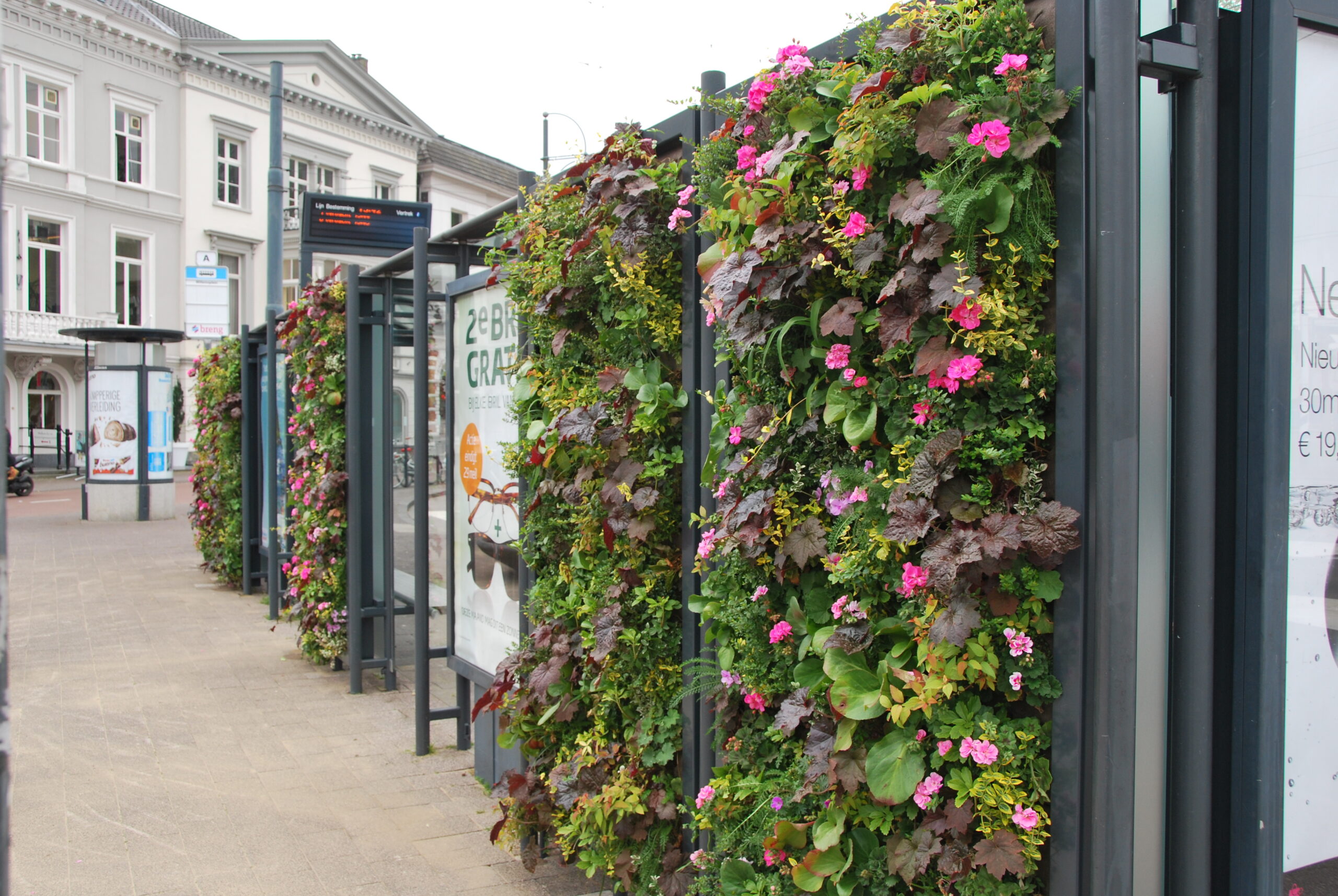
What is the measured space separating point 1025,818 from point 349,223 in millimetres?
8782

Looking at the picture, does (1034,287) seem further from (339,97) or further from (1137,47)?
(339,97)

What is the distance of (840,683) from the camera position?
85.4 inches

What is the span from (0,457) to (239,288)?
3561cm

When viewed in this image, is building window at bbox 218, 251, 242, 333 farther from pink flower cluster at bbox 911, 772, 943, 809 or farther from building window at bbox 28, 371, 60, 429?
pink flower cluster at bbox 911, 772, 943, 809

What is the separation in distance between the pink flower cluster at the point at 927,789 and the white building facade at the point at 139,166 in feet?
98.8

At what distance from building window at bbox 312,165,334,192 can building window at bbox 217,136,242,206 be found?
2557 millimetres

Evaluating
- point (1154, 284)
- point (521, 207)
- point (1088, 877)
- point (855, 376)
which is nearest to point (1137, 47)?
point (1154, 284)

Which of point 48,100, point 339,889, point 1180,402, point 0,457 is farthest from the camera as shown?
point 48,100

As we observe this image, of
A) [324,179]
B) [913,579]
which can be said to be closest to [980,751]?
[913,579]

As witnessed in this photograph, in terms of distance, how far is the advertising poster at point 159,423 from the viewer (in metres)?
18.0

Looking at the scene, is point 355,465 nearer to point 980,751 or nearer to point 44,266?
point 980,751

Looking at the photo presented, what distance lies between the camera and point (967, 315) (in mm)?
1939

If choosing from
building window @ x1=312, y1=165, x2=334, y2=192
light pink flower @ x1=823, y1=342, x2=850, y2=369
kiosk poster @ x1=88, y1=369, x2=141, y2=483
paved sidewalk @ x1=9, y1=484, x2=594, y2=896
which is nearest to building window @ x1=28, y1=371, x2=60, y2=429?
building window @ x1=312, y1=165, x2=334, y2=192

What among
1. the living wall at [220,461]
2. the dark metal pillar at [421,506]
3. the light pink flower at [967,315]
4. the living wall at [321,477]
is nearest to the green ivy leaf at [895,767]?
the light pink flower at [967,315]
